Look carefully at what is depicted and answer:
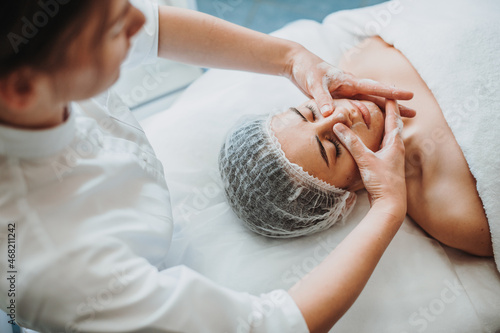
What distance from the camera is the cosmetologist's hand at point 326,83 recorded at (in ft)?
3.67

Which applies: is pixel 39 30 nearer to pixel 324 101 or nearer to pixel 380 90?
pixel 324 101

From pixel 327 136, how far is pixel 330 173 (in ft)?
0.41

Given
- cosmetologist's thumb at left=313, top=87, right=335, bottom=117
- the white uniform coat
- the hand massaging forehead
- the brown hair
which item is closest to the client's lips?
cosmetologist's thumb at left=313, top=87, right=335, bottom=117

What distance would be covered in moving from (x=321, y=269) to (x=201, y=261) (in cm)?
52

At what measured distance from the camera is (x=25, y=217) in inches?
25.1

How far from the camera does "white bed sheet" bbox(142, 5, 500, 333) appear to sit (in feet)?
3.53

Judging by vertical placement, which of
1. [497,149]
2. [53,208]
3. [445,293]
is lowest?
[445,293]

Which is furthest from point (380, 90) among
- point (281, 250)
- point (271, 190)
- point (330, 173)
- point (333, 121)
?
point (281, 250)

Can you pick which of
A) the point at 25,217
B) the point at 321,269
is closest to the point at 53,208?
the point at 25,217

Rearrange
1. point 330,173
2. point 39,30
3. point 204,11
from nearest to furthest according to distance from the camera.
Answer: point 39,30
point 330,173
point 204,11

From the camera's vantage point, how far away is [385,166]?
1.00 m

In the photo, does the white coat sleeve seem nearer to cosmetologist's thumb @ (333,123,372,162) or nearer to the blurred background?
cosmetologist's thumb @ (333,123,372,162)

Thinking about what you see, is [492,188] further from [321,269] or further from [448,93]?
[321,269]

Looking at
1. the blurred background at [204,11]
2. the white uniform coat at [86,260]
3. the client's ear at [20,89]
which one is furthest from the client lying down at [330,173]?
the blurred background at [204,11]
